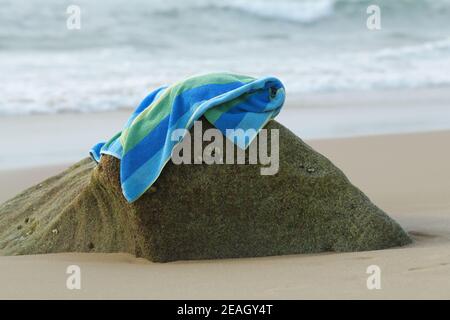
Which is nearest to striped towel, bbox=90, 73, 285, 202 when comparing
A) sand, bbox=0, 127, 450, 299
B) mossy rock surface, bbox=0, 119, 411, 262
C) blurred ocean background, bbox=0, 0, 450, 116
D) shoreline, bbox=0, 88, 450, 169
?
mossy rock surface, bbox=0, 119, 411, 262

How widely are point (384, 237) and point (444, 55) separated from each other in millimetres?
12420

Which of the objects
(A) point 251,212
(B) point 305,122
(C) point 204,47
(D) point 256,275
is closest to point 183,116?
(A) point 251,212

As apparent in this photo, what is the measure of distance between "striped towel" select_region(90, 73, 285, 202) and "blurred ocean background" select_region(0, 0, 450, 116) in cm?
750

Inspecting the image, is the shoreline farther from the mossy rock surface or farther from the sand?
the mossy rock surface

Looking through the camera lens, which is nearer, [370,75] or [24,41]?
[370,75]

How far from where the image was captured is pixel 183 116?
4793mm

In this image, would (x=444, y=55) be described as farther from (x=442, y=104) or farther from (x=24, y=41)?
(x=24, y=41)

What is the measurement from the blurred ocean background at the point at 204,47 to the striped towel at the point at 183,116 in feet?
24.6

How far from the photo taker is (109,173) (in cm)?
484

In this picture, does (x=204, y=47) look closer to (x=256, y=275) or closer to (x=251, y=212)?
(x=251, y=212)

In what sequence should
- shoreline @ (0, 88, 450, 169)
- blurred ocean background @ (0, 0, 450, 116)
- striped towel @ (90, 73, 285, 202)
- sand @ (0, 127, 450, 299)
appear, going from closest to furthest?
1. sand @ (0, 127, 450, 299)
2. striped towel @ (90, 73, 285, 202)
3. shoreline @ (0, 88, 450, 169)
4. blurred ocean background @ (0, 0, 450, 116)

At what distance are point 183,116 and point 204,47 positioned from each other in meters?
12.9

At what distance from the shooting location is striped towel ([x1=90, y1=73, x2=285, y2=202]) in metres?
4.71

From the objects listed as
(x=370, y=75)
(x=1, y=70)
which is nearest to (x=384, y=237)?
(x=370, y=75)
